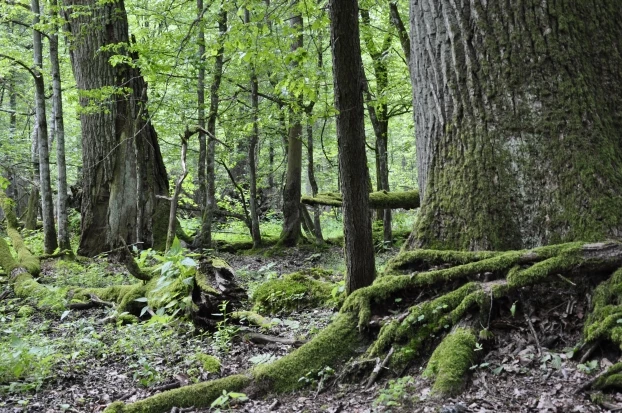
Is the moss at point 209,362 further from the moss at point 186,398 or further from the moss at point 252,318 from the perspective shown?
the moss at point 252,318

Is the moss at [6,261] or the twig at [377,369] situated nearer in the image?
the twig at [377,369]

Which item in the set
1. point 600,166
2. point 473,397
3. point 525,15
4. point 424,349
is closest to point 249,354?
point 424,349

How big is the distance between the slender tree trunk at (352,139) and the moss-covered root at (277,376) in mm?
775

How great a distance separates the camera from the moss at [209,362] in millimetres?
4340

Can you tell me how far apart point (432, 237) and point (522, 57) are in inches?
63.4

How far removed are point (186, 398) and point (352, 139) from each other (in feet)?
7.82

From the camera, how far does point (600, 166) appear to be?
12.2 ft

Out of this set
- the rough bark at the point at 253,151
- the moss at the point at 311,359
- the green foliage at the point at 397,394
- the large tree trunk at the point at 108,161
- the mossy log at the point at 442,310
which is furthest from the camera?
the rough bark at the point at 253,151

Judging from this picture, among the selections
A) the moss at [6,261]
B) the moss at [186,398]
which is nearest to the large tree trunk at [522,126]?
the moss at [186,398]

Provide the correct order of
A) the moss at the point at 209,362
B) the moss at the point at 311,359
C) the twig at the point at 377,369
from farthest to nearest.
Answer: the moss at the point at 209,362 < the moss at the point at 311,359 < the twig at the point at 377,369

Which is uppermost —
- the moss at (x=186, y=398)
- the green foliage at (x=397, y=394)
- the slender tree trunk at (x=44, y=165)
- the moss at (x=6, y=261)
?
the slender tree trunk at (x=44, y=165)

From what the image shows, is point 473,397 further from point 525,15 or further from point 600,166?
point 525,15

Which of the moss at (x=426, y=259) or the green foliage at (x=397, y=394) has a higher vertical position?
the moss at (x=426, y=259)

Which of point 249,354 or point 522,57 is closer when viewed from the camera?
point 522,57
